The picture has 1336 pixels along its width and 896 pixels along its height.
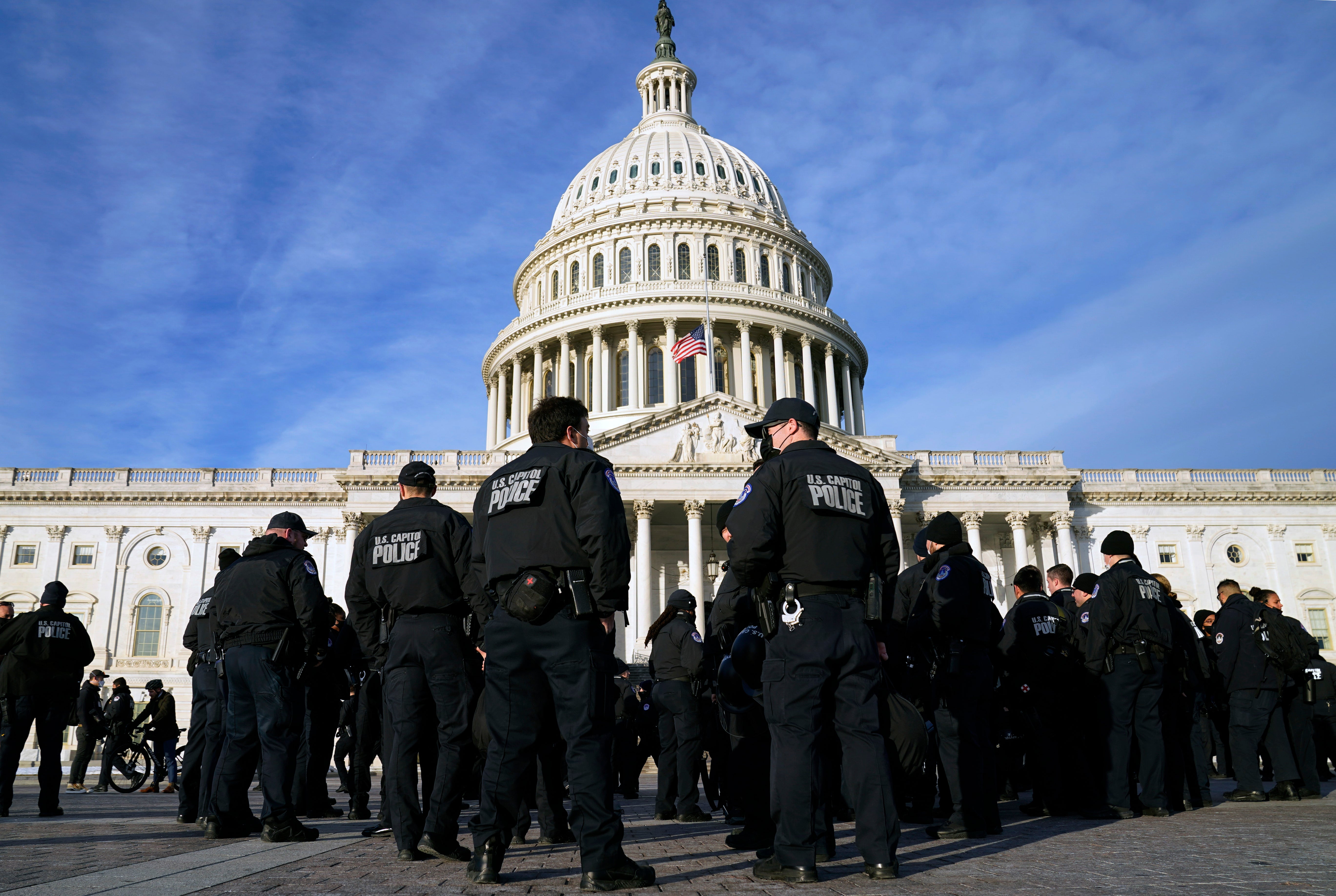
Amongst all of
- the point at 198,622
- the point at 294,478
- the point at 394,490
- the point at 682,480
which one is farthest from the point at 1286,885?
the point at 294,478

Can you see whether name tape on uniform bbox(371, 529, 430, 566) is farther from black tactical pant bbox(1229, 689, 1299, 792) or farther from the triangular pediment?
the triangular pediment

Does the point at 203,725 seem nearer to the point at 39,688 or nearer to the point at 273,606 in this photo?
the point at 39,688

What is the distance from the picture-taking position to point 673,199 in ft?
221

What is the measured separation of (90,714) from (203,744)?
914 cm

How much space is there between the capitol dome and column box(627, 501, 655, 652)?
12398 millimetres

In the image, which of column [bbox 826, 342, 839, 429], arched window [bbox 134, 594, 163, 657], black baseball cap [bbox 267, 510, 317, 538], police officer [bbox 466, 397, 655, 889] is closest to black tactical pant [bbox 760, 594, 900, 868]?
police officer [bbox 466, 397, 655, 889]

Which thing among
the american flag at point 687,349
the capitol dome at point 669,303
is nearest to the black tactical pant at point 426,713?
the american flag at point 687,349

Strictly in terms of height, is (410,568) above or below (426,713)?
above

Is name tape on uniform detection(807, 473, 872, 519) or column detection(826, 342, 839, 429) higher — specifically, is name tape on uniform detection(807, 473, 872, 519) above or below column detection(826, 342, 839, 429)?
below

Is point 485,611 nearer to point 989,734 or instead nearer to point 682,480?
point 989,734

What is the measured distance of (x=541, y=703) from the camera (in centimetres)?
552

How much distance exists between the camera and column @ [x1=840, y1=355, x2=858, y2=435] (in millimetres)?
64312

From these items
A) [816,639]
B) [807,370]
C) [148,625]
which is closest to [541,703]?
[816,639]

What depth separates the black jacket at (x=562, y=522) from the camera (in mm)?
5469
